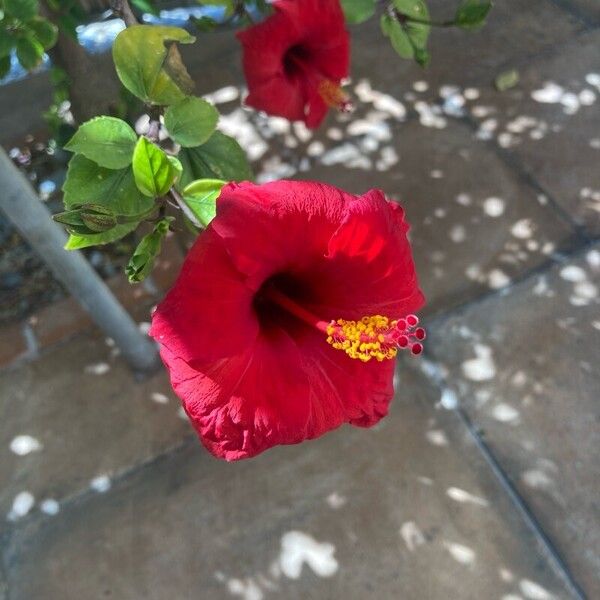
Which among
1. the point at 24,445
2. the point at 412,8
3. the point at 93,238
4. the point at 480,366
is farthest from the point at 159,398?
the point at 412,8

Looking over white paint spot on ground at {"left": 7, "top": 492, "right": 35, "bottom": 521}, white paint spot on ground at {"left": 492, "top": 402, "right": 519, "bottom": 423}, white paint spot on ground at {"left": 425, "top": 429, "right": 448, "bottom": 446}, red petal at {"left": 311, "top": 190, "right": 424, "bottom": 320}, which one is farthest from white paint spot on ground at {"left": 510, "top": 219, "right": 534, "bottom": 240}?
white paint spot on ground at {"left": 7, "top": 492, "right": 35, "bottom": 521}

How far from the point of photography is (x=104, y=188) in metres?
0.95

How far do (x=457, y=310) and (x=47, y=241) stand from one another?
4.37ft

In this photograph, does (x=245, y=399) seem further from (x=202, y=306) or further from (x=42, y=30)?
(x=42, y=30)

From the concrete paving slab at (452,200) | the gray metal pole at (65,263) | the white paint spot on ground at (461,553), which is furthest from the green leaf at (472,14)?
the white paint spot on ground at (461,553)

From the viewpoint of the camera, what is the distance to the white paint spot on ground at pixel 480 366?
2025mm

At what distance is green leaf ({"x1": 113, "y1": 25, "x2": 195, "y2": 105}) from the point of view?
3.00 feet

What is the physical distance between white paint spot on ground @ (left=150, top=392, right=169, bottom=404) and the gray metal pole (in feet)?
0.31

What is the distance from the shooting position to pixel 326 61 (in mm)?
1348

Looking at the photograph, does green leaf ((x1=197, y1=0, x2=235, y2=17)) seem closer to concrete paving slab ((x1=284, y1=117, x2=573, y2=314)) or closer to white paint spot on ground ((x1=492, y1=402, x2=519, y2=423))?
concrete paving slab ((x1=284, y1=117, x2=573, y2=314))

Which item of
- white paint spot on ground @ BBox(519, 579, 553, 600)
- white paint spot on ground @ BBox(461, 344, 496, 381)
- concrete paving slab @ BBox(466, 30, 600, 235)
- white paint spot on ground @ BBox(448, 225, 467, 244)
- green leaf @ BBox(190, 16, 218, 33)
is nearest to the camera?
green leaf @ BBox(190, 16, 218, 33)

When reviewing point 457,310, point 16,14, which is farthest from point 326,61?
point 457,310

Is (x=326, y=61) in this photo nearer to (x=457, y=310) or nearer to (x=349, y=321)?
(x=349, y=321)

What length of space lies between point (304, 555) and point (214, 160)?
1.16 m
